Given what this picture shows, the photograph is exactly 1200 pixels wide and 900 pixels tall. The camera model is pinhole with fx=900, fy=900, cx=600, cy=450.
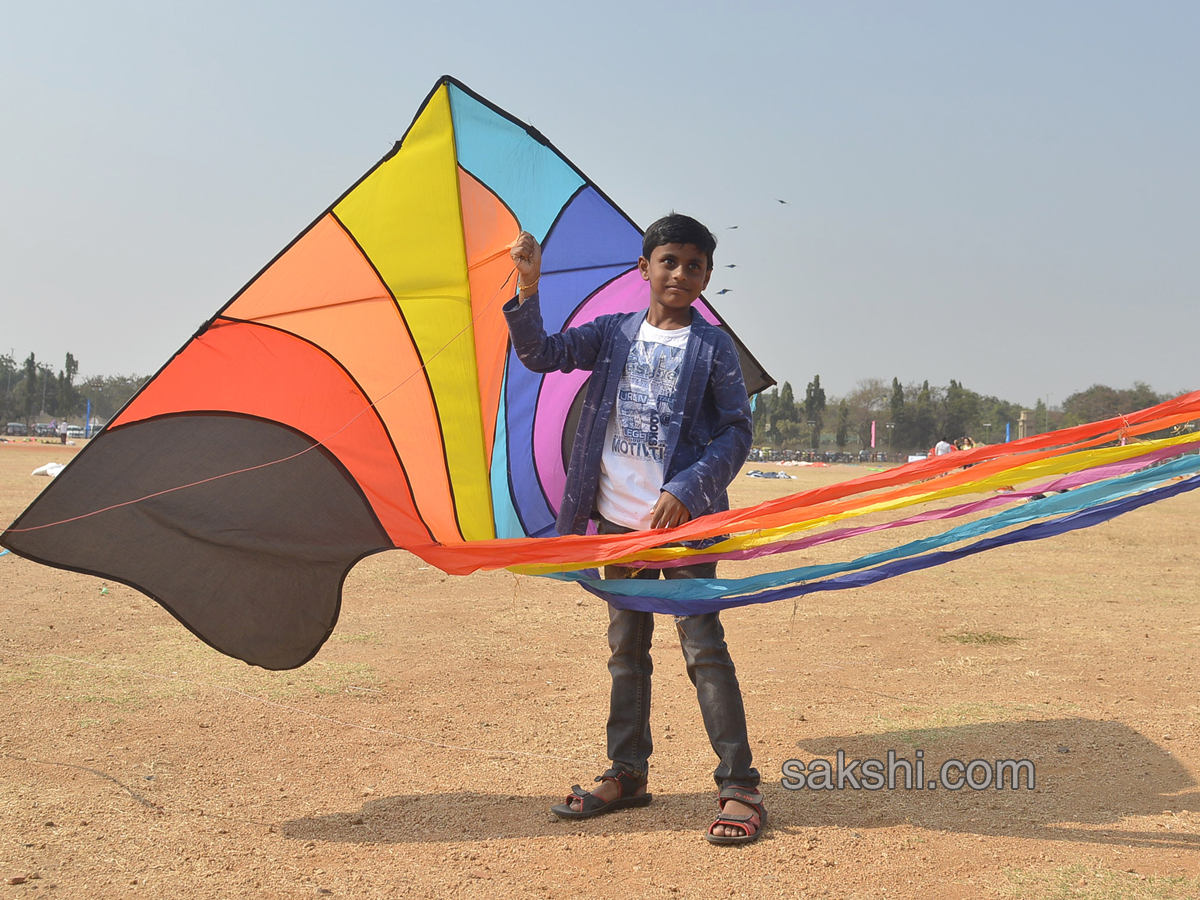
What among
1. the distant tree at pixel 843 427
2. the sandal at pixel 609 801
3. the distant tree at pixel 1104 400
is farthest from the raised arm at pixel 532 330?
the distant tree at pixel 843 427

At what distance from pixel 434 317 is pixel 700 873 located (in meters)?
2.29

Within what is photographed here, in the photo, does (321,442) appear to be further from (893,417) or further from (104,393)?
(104,393)

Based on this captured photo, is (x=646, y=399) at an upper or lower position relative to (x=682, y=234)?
lower

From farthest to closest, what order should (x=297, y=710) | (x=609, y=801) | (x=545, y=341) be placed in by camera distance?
(x=297, y=710), (x=545, y=341), (x=609, y=801)

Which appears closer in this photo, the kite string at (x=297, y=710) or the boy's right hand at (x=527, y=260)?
the boy's right hand at (x=527, y=260)

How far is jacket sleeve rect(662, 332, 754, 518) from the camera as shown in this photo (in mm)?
2814

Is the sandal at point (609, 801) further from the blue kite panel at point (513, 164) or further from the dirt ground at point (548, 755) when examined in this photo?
the blue kite panel at point (513, 164)

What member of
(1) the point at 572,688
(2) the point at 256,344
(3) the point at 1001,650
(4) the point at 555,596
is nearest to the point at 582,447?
(2) the point at 256,344

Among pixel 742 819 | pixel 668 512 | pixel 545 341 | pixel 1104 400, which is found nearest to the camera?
pixel 742 819

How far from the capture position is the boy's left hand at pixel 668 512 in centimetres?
275

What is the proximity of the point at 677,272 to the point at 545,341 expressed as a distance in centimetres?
49

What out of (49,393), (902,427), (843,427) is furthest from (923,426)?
(49,393)

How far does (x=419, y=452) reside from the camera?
3.64 metres

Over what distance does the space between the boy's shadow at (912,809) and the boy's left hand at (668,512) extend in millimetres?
926
